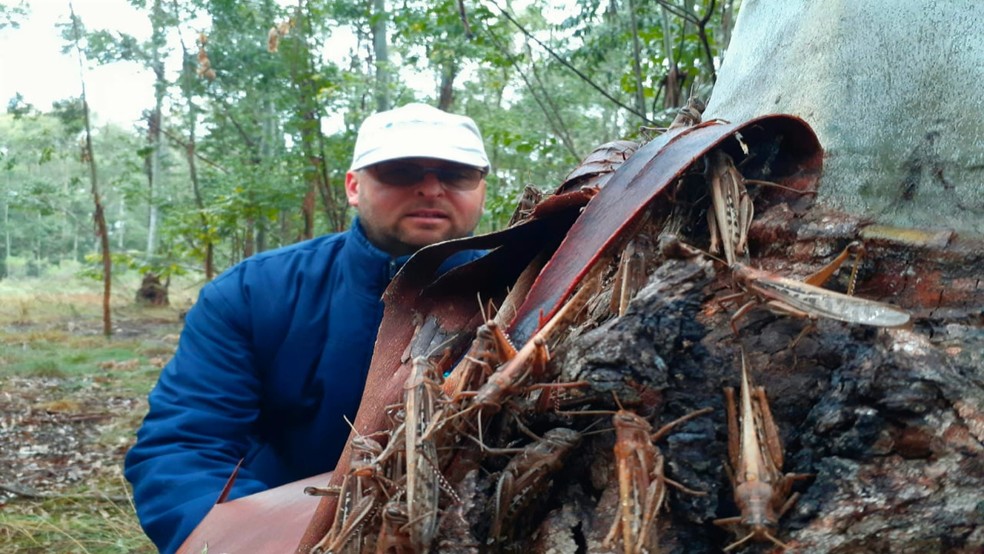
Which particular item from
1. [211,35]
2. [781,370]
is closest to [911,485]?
[781,370]

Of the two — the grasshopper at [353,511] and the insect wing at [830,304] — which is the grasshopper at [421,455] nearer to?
the grasshopper at [353,511]

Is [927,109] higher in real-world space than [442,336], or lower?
higher

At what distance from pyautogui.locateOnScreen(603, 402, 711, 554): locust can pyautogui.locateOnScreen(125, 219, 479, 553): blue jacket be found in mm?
1158

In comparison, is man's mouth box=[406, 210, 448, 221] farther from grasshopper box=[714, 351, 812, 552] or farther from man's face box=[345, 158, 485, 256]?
grasshopper box=[714, 351, 812, 552]

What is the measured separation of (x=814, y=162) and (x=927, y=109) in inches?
7.0

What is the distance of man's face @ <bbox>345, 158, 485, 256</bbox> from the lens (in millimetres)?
2201

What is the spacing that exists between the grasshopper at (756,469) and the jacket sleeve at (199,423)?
1117mm

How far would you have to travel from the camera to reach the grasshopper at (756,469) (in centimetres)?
86

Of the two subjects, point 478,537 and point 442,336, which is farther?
point 442,336

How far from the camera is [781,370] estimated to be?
3.13 feet

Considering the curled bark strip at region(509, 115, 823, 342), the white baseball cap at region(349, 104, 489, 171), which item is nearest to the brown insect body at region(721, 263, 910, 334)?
the curled bark strip at region(509, 115, 823, 342)

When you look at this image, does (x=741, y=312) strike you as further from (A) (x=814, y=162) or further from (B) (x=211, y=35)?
(B) (x=211, y=35)

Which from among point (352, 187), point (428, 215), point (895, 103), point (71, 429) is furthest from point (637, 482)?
point (71, 429)

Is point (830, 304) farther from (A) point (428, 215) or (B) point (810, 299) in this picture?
(A) point (428, 215)
